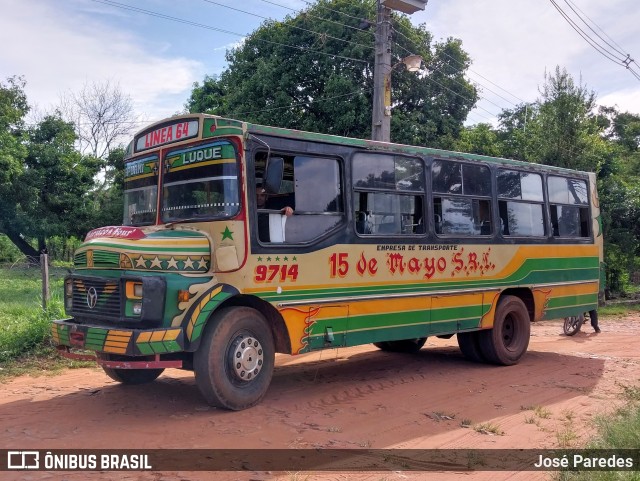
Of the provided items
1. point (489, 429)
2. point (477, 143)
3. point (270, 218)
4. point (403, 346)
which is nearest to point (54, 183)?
point (477, 143)

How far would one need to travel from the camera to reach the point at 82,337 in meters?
6.38

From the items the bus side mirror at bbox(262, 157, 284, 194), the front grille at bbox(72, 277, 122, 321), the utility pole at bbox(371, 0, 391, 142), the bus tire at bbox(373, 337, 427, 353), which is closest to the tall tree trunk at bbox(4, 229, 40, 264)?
the utility pole at bbox(371, 0, 391, 142)

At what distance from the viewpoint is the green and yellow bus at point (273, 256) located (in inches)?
248

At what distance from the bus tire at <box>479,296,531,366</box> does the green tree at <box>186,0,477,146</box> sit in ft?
35.8

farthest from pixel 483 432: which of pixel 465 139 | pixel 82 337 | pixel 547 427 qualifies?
pixel 465 139

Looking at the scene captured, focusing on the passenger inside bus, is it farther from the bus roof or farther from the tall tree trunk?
the tall tree trunk

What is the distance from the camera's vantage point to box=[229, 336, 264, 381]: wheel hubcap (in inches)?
256

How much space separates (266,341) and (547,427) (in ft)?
10.1

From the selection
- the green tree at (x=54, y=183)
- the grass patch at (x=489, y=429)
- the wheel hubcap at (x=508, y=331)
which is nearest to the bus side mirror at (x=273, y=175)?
the grass patch at (x=489, y=429)

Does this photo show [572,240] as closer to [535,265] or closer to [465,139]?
[535,265]

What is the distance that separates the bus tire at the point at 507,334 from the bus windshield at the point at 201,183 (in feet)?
16.5

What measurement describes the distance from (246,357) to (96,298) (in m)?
1.68

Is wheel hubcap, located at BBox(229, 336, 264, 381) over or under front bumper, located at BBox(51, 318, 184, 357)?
under

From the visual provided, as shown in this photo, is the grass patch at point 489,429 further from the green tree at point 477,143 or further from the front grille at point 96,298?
the green tree at point 477,143
